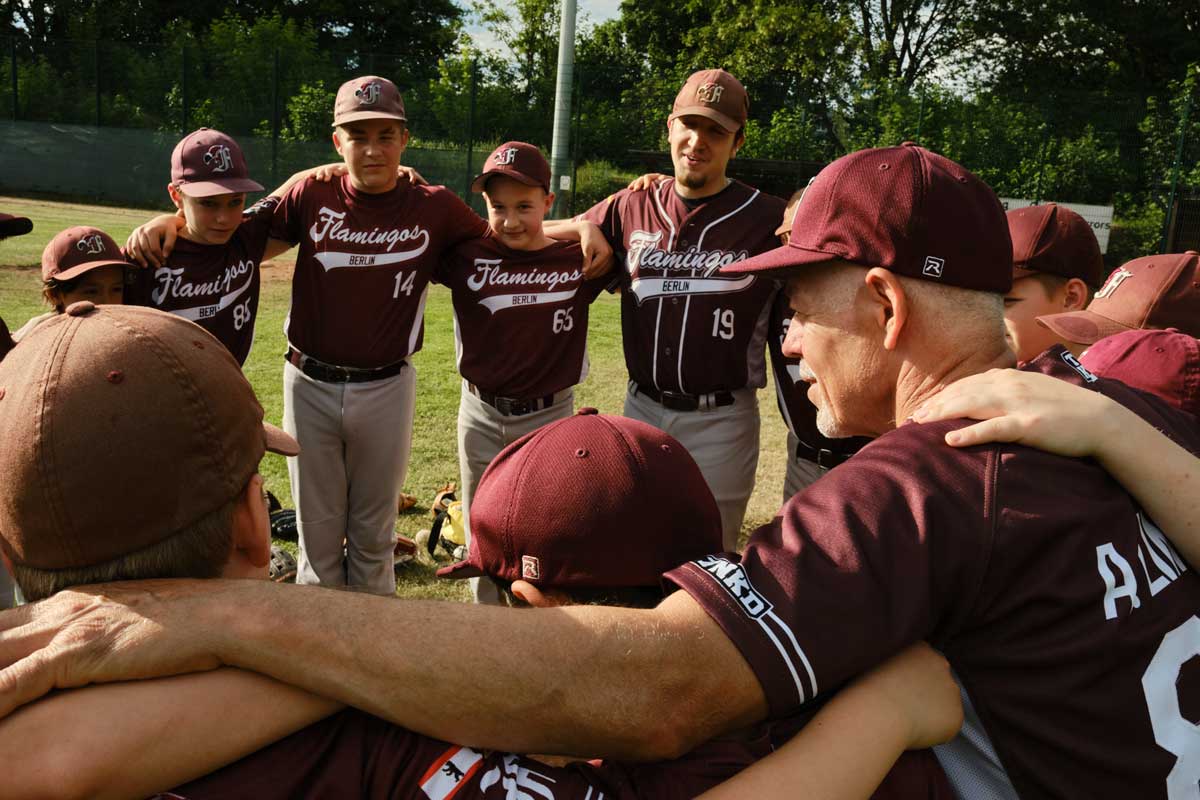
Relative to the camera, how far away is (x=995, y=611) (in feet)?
4.22

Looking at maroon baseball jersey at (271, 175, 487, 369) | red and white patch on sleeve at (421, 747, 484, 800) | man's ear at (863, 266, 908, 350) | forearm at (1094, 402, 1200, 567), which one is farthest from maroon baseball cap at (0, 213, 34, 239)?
forearm at (1094, 402, 1200, 567)

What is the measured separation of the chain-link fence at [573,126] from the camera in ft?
56.9

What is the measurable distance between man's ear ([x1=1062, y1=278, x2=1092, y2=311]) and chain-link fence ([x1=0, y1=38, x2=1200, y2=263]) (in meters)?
15.6

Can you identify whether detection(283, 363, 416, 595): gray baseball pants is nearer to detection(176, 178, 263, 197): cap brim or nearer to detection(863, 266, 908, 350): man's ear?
detection(176, 178, 263, 197): cap brim

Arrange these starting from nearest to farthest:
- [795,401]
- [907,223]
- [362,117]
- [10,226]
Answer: [907,223] < [10,226] < [795,401] < [362,117]

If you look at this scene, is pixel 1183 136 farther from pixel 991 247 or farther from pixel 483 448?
pixel 991 247

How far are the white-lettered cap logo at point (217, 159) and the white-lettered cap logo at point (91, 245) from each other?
0.58 m

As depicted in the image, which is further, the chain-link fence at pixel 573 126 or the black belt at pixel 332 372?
the chain-link fence at pixel 573 126

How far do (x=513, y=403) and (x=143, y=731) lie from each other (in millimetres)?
3556

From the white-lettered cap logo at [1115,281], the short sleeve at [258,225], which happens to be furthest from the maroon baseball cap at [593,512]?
the short sleeve at [258,225]

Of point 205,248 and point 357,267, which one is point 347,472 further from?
point 205,248

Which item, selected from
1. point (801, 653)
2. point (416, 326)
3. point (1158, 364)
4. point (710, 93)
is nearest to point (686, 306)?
point (710, 93)

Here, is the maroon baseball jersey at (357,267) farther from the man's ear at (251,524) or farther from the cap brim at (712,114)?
the man's ear at (251,524)

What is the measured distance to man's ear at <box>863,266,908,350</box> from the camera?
5.23 ft
